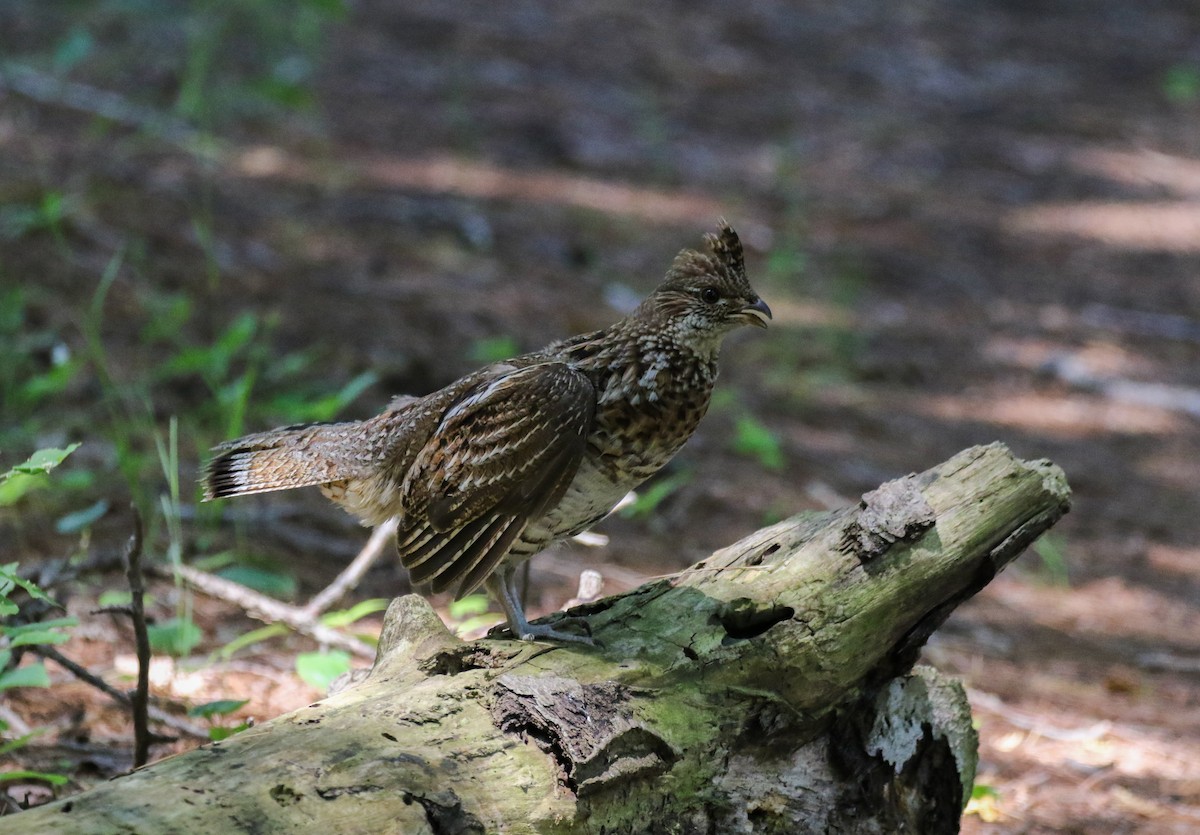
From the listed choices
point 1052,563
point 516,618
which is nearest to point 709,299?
point 516,618

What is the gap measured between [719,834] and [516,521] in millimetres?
1003

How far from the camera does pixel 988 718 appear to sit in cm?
453

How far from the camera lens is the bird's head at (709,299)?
143 inches

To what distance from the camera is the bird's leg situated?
122 inches

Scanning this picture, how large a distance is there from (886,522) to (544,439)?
3.01ft

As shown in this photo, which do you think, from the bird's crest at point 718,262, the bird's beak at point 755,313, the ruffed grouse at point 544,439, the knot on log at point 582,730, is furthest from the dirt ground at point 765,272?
the bird's crest at point 718,262

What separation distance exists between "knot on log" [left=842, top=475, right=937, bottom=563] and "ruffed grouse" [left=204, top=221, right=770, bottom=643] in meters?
0.59

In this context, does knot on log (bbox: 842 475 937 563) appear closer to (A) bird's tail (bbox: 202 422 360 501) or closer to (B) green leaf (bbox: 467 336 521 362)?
(A) bird's tail (bbox: 202 422 360 501)

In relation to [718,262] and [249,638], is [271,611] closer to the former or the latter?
[249,638]

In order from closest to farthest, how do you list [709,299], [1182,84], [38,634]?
[38,634] < [709,299] < [1182,84]

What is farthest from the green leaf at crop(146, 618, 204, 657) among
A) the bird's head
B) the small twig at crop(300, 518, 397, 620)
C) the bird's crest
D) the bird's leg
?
the bird's crest

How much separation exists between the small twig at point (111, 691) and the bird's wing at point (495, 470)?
0.75 meters

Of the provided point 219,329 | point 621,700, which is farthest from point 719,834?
point 219,329

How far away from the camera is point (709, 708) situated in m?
2.96
